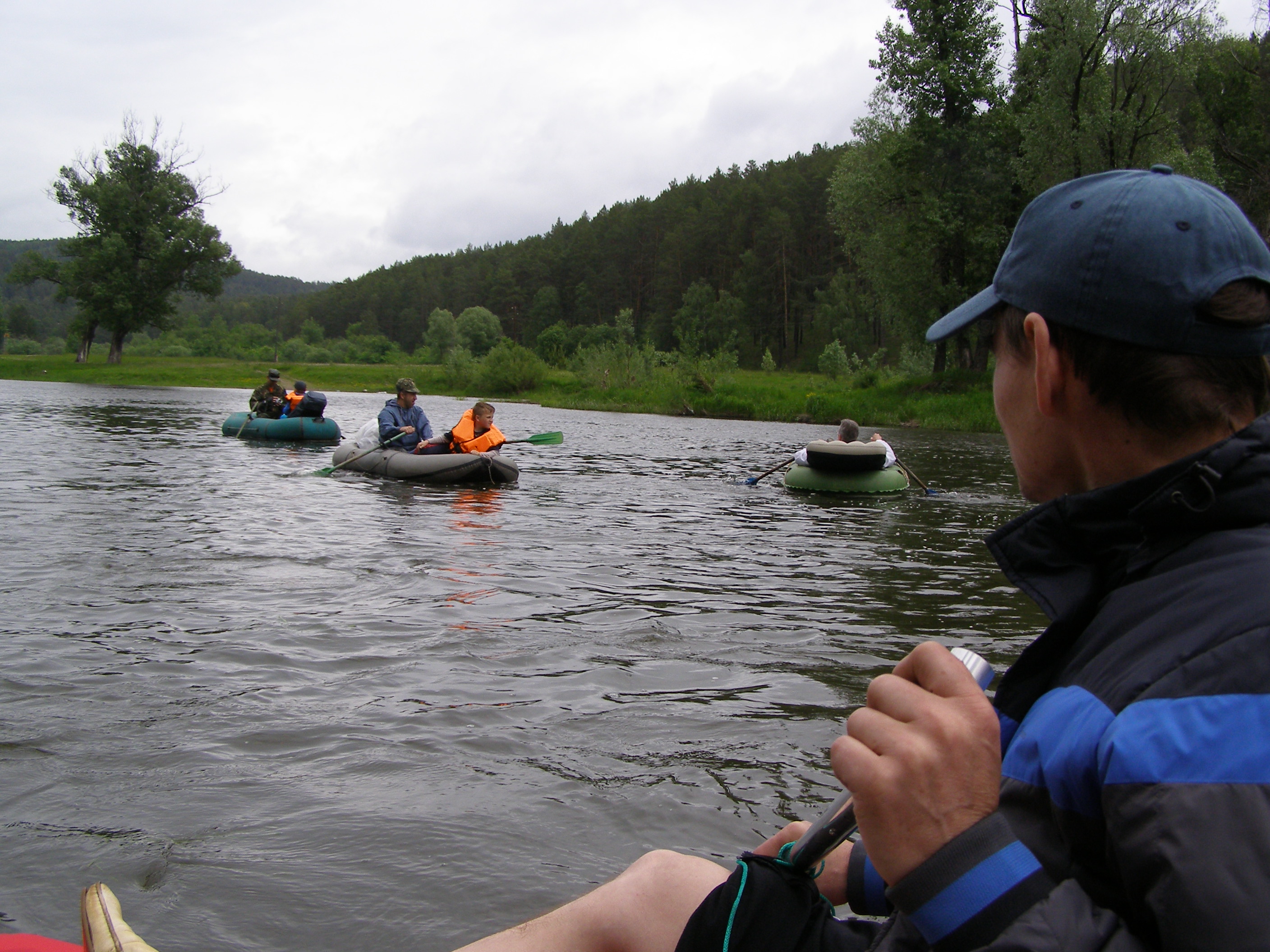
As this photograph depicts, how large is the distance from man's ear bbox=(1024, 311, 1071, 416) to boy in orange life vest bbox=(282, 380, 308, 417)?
62.0 ft

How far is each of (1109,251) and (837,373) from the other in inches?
1712

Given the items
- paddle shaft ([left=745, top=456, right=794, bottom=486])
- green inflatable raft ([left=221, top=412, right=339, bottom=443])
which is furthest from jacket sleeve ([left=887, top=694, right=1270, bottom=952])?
green inflatable raft ([left=221, top=412, right=339, bottom=443])

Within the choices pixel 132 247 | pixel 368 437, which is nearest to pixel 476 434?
pixel 368 437

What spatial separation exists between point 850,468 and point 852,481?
0.19m

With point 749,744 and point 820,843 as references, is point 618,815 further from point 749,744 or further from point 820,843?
point 820,843

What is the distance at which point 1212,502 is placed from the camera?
102cm

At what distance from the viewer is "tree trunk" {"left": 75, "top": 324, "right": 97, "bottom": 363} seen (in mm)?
50938

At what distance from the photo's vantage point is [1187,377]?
1088 mm

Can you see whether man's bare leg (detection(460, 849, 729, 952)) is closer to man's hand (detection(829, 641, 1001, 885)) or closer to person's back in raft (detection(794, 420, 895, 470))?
man's hand (detection(829, 641, 1001, 885))

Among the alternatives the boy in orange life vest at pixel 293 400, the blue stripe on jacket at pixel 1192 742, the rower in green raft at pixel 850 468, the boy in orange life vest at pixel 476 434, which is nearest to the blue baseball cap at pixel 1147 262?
the blue stripe on jacket at pixel 1192 742

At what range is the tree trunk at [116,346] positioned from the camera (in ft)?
168

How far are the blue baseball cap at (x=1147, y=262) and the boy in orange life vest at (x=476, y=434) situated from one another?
12847mm

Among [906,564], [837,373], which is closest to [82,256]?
[837,373]

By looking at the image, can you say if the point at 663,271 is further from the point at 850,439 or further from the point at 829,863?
the point at 829,863
